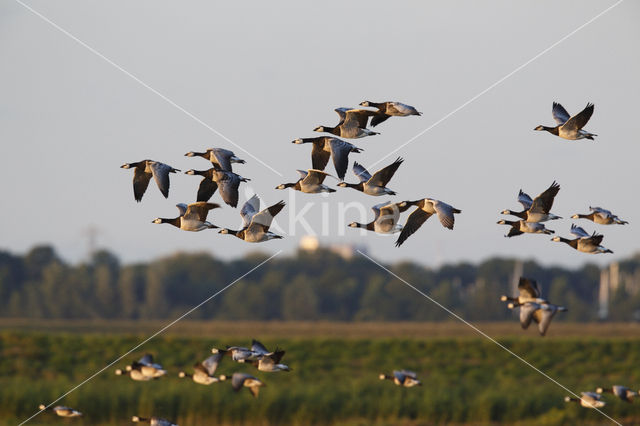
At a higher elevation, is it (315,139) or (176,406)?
(315,139)

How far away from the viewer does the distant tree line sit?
113 m

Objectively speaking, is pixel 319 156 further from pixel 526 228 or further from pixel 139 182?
pixel 526 228

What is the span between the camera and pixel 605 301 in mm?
118250

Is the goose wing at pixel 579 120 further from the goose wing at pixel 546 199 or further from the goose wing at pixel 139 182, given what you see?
the goose wing at pixel 139 182

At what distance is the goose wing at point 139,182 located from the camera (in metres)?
20.8

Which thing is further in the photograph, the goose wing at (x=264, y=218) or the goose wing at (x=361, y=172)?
the goose wing at (x=361, y=172)

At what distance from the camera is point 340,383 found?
3950 centimetres

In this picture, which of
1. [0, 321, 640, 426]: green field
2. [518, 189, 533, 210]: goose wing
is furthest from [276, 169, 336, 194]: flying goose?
[0, 321, 640, 426]: green field

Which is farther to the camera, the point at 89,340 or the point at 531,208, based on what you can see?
the point at 89,340

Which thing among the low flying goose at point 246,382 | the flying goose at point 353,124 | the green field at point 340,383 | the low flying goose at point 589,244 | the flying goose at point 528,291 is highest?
the flying goose at point 353,124

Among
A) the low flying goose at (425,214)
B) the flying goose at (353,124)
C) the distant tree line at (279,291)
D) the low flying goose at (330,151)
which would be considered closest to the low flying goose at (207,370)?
the low flying goose at (330,151)

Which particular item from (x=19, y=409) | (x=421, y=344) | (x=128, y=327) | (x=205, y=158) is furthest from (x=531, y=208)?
(x=128, y=327)

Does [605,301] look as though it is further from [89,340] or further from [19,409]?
[19,409]

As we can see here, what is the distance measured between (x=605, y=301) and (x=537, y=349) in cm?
6547
